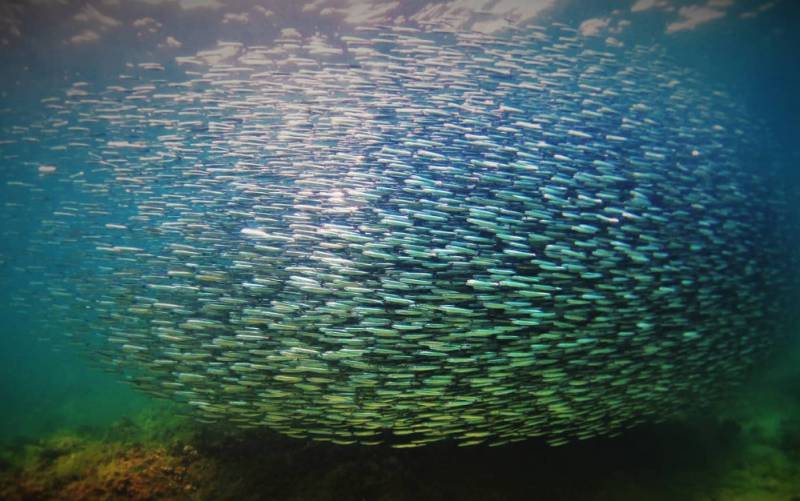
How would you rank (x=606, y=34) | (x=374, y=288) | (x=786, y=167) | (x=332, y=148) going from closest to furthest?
1. (x=374, y=288)
2. (x=332, y=148)
3. (x=606, y=34)
4. (x=786, y=167)

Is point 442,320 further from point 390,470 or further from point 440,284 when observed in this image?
point 390,470

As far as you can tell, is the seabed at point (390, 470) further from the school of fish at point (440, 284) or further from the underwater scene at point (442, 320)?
the school of fish at point (440, 284)

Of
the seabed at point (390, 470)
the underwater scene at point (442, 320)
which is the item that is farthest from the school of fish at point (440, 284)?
the seabed at point (390, 470)

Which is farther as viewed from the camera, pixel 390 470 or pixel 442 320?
pixel 390 470

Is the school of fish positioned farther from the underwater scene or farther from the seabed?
the seabed

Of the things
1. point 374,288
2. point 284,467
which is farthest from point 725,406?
point 284,467

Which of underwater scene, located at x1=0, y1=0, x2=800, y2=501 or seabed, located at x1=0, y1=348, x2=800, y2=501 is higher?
underwater scene, located at x1=0, y1=0, x2=800, y2=501

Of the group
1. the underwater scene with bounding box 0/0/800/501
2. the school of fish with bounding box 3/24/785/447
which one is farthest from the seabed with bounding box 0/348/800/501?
the school of fish with bounding box 3/24/785/447

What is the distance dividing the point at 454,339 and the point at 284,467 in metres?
3.04

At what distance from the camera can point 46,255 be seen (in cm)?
4053

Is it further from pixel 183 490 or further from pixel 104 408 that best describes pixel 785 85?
pixel 104 408

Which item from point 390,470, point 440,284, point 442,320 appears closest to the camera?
point 442,320

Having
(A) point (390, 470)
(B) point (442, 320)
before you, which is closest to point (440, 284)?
(B) point (442, 320)

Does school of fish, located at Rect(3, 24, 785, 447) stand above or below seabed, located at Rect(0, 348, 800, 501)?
above
